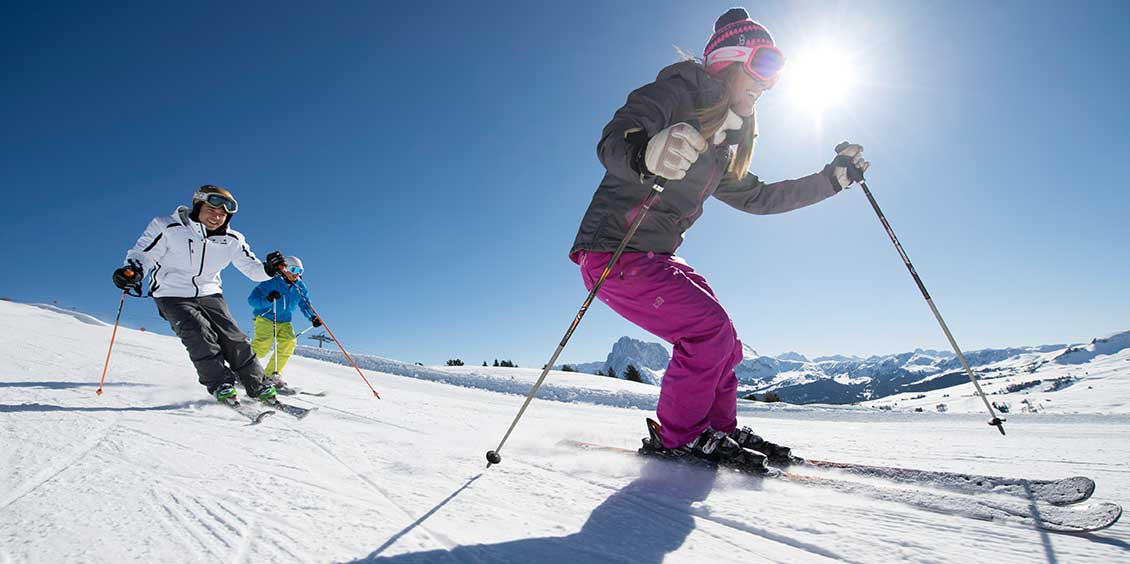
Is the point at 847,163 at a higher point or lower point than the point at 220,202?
higher

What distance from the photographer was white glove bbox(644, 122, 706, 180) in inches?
83.2

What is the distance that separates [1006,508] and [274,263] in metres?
5.81

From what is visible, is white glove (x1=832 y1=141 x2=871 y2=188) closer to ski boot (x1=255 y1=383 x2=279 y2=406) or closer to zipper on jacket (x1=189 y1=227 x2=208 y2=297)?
ski boot (x1=255 y1=383 x2=279 y2=406)

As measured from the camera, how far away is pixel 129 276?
4172 millimetres

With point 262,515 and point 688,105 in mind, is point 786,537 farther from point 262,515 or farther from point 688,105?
point 688,105

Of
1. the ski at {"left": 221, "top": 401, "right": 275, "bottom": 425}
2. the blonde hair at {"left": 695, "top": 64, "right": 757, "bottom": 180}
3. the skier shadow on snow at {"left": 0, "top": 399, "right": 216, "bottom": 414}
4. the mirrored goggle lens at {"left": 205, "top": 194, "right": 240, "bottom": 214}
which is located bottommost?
the skier shadow on snow at {"left": 0, "top": 399, "right": 216, "bottom": 414}

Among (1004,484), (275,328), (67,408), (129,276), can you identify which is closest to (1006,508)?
(1004,484)

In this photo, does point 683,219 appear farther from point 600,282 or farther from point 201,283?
point 201,283

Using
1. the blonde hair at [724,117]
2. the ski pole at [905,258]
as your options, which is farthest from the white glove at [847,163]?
the blonde hair at [724,117]

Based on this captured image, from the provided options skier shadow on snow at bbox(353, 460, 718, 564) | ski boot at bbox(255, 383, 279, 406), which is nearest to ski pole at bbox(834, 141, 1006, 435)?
skier shadow on snow at bbox(353, 460, 718, 564)

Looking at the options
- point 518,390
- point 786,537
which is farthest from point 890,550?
point 518,390

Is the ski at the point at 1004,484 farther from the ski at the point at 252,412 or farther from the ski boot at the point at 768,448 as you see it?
the ski at the point at 252,412

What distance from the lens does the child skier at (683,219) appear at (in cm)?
232

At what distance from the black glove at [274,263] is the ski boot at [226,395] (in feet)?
4.96
